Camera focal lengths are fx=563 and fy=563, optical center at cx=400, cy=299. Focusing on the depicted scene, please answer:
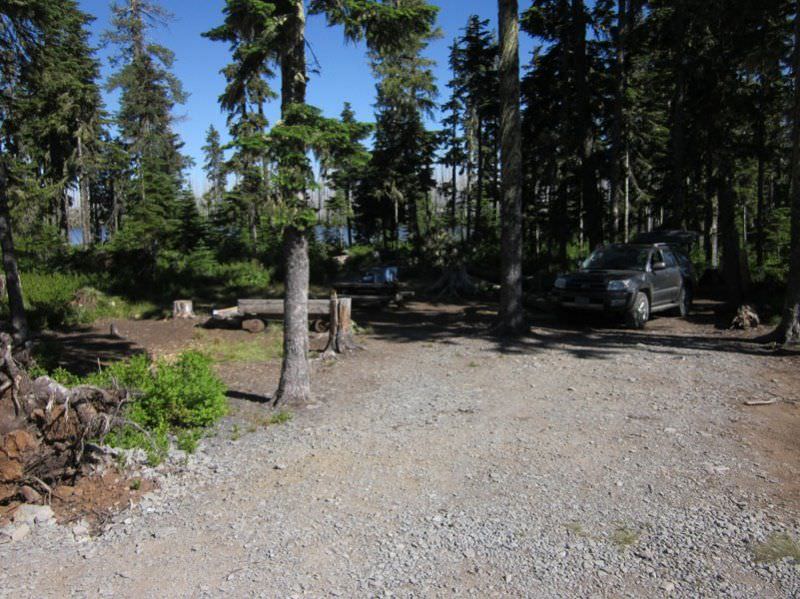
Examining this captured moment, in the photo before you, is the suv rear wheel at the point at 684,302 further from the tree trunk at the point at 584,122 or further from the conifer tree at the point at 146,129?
the conifer tree at the point at 146,129

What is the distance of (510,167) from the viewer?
12625 millimetres

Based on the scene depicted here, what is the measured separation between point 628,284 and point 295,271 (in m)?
8.59

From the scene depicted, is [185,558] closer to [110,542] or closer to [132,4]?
[110,542]

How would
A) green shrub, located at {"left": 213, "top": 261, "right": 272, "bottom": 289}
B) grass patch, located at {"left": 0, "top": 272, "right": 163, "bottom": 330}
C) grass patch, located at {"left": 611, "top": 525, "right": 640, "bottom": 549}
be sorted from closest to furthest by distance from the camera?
1. grass patch, located at {"left": 611, "top": 525, "right": 640, "bottom": 549}
2. grass patch, located at {"left": 0, "top": 272, "right": 163, "bottom": 330}
3. green shrub, located at {"left": 213, "top": 261, "right": 272, "bottom": 289}

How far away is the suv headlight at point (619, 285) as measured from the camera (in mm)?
13008

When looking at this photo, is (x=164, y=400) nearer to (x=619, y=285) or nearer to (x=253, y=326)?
(x=253, y=326)

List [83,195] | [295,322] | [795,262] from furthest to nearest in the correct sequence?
[83,195]
[795,262]
[295,322]

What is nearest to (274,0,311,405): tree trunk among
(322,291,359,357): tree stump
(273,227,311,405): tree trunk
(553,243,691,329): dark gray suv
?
(273,227,311,405): tree trunk

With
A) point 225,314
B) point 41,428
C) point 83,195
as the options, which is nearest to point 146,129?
point 83,195

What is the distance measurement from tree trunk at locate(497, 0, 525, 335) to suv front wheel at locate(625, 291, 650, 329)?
2559 millimetres

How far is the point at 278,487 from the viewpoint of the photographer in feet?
17.9

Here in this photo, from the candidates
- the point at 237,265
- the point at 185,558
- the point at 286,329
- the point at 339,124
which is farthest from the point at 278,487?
the point at 237,265

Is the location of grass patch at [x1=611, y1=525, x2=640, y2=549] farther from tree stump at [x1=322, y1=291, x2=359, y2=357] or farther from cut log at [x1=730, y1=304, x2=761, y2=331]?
cut log at [x1=730, y1=304, x2=761, y2=331]

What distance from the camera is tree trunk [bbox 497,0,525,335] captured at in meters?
12.3
